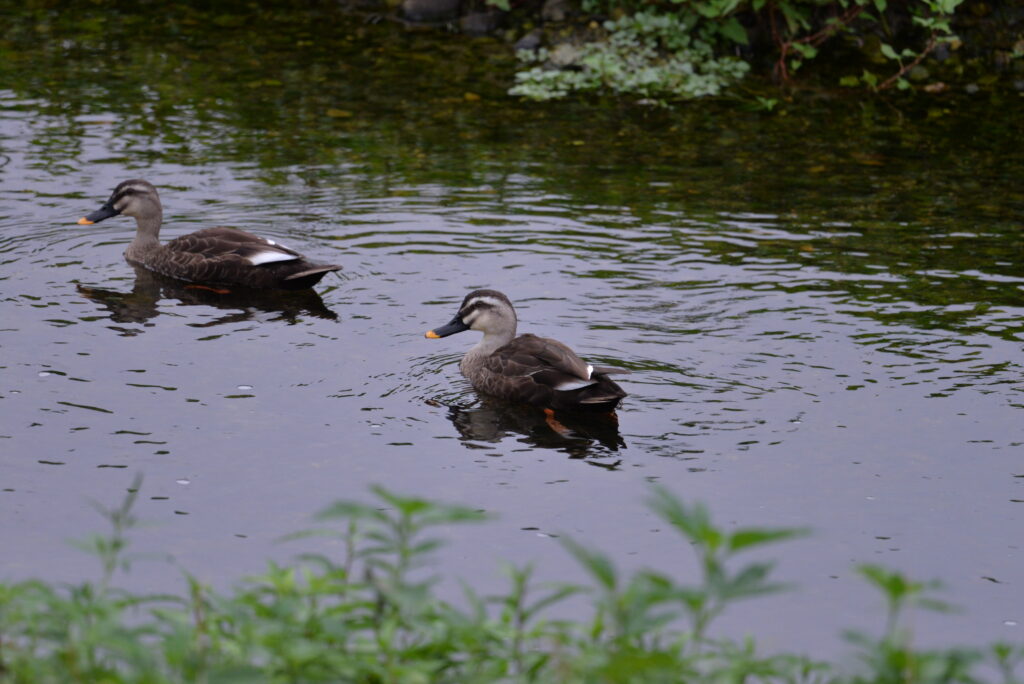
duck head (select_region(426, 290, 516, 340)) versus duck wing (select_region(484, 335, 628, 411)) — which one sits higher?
duck head (select_region(426, 290, 516, 340))

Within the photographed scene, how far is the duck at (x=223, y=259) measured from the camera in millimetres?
11375

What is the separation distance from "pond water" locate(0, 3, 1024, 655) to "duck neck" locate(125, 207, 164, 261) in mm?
211

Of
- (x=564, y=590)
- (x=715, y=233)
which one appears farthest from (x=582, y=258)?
(x=564, y=590)

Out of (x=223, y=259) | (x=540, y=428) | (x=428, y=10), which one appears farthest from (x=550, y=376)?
(x=428, y=10)

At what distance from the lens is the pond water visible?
737 cm

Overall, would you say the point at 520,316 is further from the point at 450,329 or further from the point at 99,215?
the point at 99,215

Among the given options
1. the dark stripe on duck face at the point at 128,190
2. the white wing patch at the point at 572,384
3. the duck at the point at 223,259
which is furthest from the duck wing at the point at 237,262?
the white wing patch at the point at 572,384

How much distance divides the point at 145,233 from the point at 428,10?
9.44 metres

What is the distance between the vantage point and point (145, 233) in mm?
12398

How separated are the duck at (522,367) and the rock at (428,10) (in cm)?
1140

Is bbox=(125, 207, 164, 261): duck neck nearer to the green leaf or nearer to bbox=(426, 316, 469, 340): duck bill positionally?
bbox=(426, 316, 469, 340): duck bill

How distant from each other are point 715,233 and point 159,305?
5341mm

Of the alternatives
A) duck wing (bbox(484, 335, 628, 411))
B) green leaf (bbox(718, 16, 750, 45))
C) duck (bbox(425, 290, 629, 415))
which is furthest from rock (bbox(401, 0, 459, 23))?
duck wing (bbox(484, 335, 628, 411))

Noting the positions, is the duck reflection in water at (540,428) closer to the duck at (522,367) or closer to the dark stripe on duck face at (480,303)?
the duck at (522,367)
